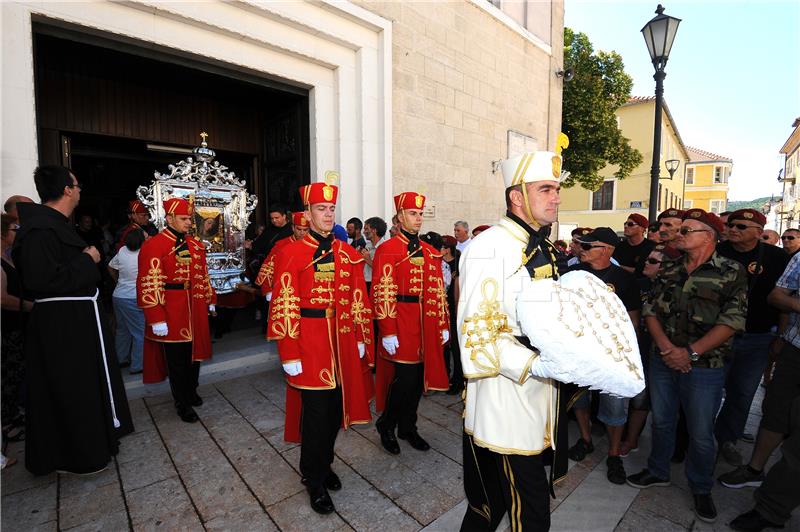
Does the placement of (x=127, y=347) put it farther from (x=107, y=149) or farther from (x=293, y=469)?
(x=107, y=149)

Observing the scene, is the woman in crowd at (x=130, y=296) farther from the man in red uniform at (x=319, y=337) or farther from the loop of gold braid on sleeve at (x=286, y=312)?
the loop of gold braid on sleeve at (x=286, y=312)

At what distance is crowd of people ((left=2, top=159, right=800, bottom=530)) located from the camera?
208 cm

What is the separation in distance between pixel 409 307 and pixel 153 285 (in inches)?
108

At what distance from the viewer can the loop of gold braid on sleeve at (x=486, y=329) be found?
73.5 inches

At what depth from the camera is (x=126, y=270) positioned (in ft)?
17.8

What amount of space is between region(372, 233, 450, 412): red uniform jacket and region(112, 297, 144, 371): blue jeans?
348cm

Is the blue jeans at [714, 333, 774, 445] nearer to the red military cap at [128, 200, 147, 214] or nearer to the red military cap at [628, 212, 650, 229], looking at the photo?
the red military cap at [628, 212, 650, 229]

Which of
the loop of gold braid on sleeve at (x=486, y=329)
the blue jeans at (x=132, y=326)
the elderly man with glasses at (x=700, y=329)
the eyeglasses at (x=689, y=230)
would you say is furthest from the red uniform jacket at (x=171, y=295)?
the eyeglasses at (x=689, y=230)

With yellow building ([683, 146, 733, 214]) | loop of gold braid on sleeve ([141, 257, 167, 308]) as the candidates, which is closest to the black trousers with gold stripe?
loop of gold braid on sleeve ([141, 257, 167, 308])


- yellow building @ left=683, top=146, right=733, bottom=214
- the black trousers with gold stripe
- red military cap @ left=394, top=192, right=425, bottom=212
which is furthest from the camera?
yellow building @ left=683, top=146, right=733, bottom=214

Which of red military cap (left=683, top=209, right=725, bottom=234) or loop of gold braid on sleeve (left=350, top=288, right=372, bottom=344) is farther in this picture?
loop of gold braid on sleeve (left=350, top=288, right=372, bottom=344)

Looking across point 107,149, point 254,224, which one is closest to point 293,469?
point 254,224

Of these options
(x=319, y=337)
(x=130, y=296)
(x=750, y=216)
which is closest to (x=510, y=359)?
(x=319, y=337)

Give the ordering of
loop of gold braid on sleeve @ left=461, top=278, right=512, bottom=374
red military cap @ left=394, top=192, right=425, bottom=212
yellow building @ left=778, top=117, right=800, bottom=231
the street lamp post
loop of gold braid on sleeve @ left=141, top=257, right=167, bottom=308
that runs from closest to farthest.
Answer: loop of gold braid on sleeve @ left=461, top=278, right=512, bottom=374, red military cap @ left=394, top=192, right=425, bottom=212, loop of gold braid on sleeve @ left=141, top=257, right=167, bottom=308, the street lamp post, yellow building @ left=778, top=117, right=800, bottom=231
